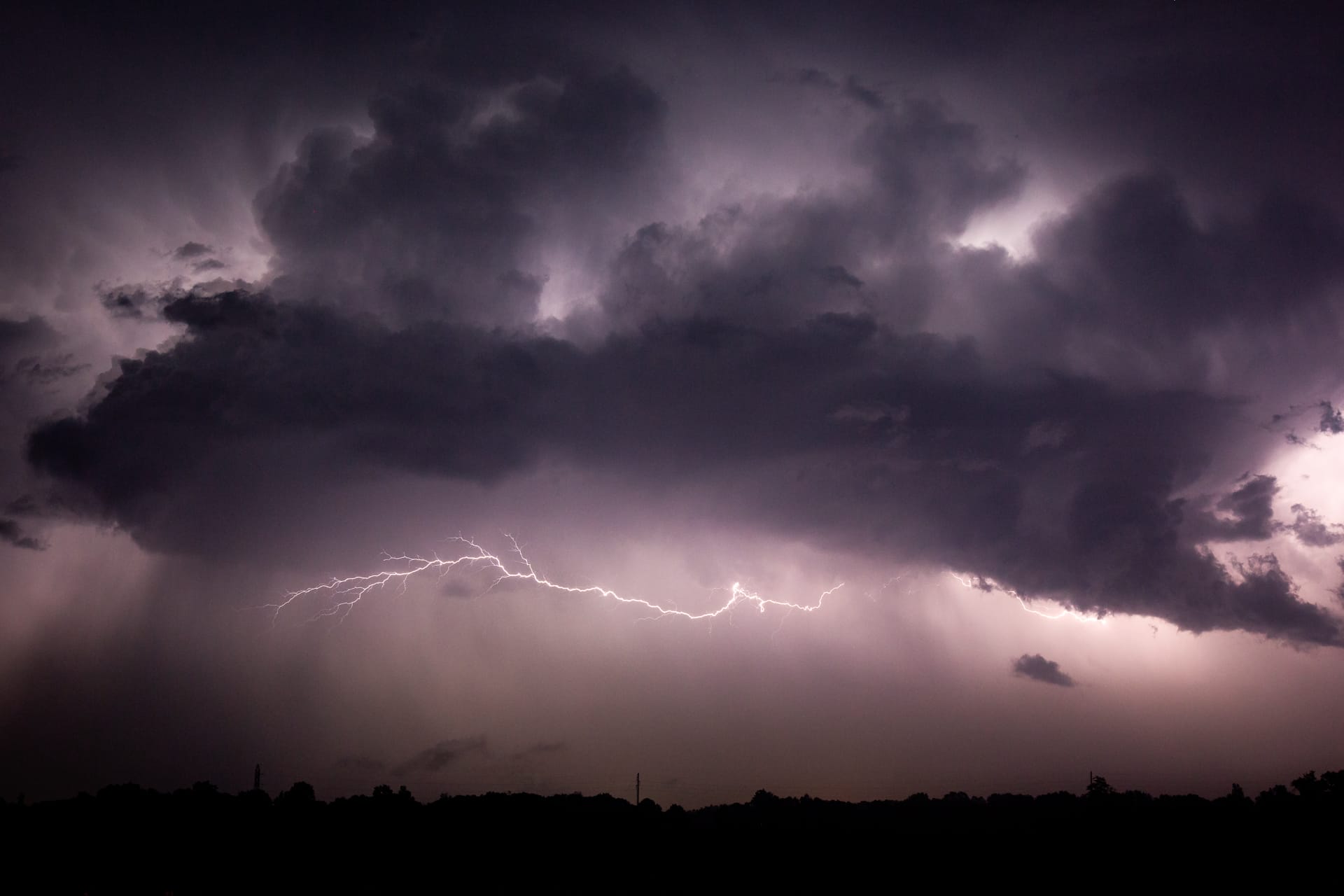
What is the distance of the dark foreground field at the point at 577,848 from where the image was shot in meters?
49.3

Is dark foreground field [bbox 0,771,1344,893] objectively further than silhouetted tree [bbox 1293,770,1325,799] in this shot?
No

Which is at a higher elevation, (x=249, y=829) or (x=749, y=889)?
(x=249, y=829)

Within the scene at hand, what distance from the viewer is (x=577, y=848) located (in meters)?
61.4

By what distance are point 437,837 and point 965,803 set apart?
61.0m

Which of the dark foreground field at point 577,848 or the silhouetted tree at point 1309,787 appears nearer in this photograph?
the dark foreground field at point 577,848

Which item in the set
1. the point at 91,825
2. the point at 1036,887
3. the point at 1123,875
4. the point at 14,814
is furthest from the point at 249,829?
the point at 1123,875

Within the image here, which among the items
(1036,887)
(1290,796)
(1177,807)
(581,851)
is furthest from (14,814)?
(1290,796)

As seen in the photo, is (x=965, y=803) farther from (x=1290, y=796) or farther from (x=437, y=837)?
(x=437, y=837)

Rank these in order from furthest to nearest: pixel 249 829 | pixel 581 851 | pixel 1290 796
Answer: pixel 1290 796, pixel 581 851, pixel 249 829

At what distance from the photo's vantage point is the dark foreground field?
4931 centimetres

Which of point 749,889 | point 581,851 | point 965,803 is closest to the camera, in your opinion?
point 749,889

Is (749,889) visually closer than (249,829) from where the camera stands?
Yes

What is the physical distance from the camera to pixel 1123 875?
49.9 m

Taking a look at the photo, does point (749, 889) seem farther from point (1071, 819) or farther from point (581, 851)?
point (1071, 819)
